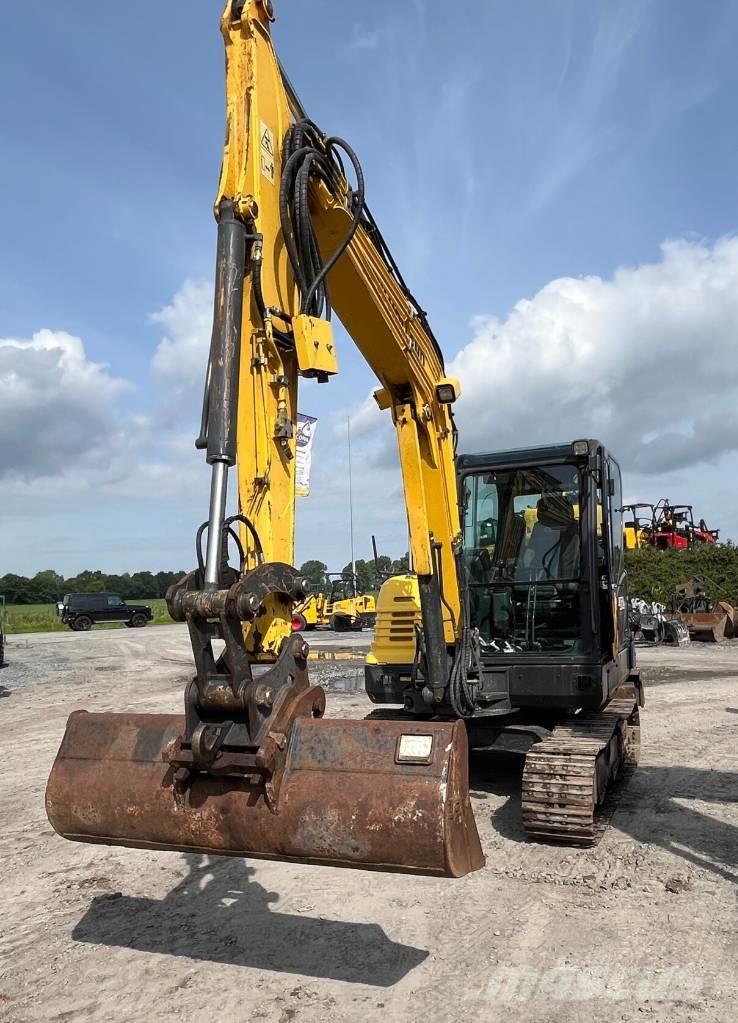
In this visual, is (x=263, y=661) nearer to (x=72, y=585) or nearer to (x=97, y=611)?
(x=97, y=611)

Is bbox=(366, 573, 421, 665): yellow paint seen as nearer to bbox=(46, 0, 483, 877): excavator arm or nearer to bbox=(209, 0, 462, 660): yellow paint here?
bbox=(209, 0, 462, 660): yellow paint

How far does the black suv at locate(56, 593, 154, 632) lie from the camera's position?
38781 millimetres

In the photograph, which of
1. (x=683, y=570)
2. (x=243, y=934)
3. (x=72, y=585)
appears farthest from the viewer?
(x=72, y=585)

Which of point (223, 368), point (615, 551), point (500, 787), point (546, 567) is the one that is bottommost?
point (500, 787)

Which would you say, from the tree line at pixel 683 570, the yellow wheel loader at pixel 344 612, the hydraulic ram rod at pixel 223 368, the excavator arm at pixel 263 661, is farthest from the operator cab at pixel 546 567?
the yellow wheel loader at pixel 344 612

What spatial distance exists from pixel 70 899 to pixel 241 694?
294 centimetres

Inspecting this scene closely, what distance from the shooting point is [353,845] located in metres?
3.01

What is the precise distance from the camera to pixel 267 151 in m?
4.09

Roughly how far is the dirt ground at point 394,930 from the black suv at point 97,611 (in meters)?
33.2

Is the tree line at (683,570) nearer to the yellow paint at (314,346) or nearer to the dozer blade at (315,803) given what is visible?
the yellow paint at (314,346)

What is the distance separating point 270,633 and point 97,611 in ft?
126

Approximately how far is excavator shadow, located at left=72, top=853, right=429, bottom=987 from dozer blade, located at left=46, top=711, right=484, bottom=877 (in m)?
1.26

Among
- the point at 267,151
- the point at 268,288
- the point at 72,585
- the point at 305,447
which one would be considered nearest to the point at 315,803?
the point at 268,288

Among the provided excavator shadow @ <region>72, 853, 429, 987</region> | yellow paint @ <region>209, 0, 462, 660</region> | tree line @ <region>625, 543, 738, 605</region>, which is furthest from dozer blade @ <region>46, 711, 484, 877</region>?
tree line @ <region>625, 543, 738, 605</region>
